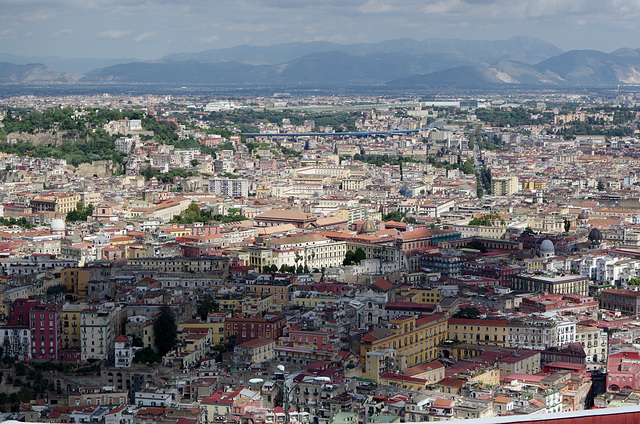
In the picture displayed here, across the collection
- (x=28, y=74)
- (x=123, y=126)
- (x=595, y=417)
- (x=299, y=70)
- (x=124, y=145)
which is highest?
(x=299, y=70)

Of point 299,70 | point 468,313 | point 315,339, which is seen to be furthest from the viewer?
point 299,70

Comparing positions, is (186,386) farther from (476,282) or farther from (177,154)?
(177,154)

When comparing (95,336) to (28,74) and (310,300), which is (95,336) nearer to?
(310,300)

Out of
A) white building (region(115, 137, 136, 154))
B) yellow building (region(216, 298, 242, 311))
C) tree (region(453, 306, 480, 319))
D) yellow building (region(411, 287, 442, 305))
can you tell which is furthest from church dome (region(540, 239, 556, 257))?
white building (region(115, 137, 136, 154))

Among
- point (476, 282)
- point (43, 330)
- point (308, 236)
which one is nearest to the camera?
point (43, 330)

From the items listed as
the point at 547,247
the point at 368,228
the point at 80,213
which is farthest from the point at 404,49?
the point at 547,247

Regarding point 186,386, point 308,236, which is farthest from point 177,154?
point 186,386
